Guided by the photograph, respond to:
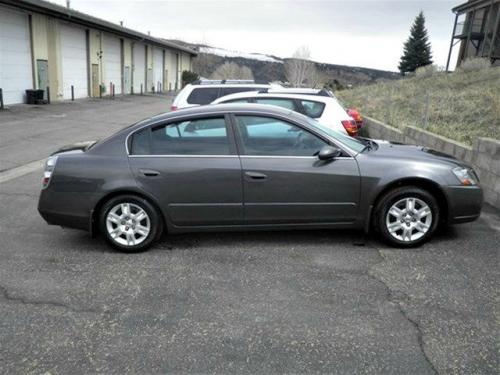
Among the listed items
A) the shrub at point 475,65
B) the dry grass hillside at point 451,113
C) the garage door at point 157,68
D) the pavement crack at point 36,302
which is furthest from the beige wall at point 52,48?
the shrub at point 475,65

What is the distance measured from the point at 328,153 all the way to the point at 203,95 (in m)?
6.61

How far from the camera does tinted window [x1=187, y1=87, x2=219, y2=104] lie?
34.8 feet

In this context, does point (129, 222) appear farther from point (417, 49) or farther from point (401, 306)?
point (417, 49)

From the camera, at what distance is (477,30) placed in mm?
37594

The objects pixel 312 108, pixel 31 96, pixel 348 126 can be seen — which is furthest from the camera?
pixel 31 96

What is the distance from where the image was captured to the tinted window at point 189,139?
4.68 m

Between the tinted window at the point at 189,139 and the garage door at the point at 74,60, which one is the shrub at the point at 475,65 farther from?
the tinted window at the point at 189,139

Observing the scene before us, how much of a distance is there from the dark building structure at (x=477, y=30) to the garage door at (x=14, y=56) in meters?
29.2

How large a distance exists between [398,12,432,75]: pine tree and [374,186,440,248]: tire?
60749mm

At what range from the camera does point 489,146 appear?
6.41m

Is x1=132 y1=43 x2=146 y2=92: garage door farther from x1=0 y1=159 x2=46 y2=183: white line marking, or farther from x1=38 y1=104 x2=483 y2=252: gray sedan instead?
x1=38 y1=104 x2=483 y2=252: gray sedan

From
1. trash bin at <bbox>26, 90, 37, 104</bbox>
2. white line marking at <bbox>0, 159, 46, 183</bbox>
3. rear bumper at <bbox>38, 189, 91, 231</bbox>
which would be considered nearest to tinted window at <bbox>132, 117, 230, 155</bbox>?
rear bumper at <bbox>38, 189, 91, 231</bbox>

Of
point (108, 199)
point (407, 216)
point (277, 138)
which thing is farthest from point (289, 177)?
point (108, 199)

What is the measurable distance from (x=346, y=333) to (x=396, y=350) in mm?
358
